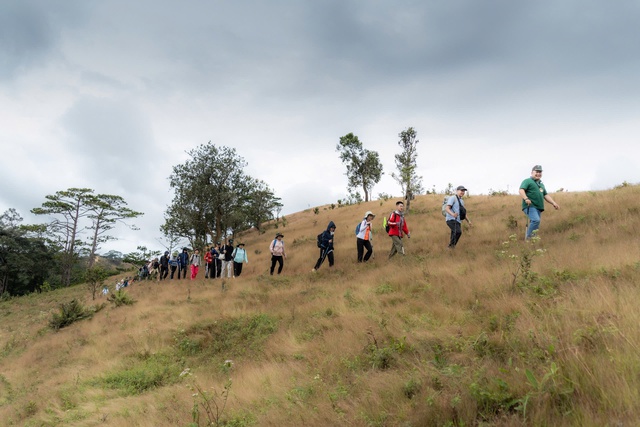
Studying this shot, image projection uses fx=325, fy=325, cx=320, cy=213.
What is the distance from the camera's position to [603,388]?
6.72ft

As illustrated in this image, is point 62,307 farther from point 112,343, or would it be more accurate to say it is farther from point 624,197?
point 624,197

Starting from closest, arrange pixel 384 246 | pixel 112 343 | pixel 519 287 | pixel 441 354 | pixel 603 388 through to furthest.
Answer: pixel 603 388, pixel 441 354, pixel 519 287, pixel 112 343, pixel 384 246

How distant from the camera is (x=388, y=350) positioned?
3.77 m

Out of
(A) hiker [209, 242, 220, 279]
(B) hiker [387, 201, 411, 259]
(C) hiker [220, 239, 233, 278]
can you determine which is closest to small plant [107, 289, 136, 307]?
(C) hiker [220, 239, 233, 278]

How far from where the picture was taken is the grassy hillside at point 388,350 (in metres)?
2.28

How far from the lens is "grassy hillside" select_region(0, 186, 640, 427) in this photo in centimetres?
228

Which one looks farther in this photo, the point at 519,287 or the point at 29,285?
the point at 29,285

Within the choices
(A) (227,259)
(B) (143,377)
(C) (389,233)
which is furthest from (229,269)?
(B) (143,377)

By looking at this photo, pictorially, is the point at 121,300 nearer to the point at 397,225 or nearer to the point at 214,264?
the point at 214,264

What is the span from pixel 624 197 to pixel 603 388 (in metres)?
11.3

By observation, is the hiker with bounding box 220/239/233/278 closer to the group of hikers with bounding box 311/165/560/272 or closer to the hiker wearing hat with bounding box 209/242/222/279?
the hiker wearing hat with bounding box 209/242/222/279

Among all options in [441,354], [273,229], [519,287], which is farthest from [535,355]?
[273,229]

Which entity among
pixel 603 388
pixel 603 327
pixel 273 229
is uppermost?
pixel 273 229

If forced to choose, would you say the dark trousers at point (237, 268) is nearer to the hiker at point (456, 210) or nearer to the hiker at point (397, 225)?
the hiker at point (397, 225)
